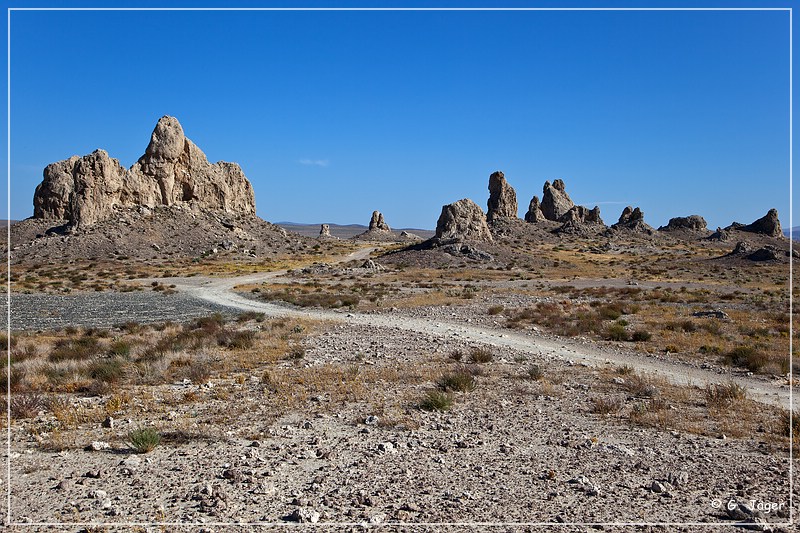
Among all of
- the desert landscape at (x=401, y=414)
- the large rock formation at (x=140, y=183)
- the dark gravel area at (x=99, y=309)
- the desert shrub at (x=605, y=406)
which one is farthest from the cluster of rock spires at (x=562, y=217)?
the desert shrub at (x=605, y=406)

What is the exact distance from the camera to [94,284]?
4347 centimetres

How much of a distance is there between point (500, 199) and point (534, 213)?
1279cm

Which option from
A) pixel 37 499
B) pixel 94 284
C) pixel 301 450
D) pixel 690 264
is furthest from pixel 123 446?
pixel 690 264

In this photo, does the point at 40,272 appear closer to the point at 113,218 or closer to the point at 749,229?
the point at 113,218

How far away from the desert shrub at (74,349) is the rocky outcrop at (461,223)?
179 ft

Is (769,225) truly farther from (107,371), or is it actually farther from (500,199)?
(107,371)

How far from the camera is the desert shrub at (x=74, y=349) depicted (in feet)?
48.1

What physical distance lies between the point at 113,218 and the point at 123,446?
249ft

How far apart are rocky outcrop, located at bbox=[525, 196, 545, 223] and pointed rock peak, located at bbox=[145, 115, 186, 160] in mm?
67622

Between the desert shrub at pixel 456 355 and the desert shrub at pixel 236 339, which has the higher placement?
the desert shrub at pixel 236 339

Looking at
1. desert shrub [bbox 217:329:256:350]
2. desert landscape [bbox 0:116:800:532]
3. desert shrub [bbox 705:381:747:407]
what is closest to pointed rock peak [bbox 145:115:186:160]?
desert landscape [bbox 0:116:800:532]

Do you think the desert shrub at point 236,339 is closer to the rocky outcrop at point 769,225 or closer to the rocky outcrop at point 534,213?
the rocky outcrop at point 534,213

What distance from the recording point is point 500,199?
10262 cm

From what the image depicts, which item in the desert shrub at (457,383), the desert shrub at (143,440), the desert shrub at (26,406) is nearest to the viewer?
the desert shrub at (143,440)
